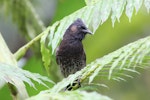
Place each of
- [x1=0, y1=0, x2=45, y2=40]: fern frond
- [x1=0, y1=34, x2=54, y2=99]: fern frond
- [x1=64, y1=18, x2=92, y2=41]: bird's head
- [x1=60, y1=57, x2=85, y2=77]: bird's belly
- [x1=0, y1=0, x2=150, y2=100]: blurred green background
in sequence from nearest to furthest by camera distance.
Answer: [x1=0, y1=34, x2=54, y2=99]: fern frond < [x1=0, y1=0, x2=45, y2=40]: fern frond < [x1=64, y1=18, x2=92, y2=41]: bird's head < [x1=60, y1=57, x2=85, y2=77]: bird's belly < [x1=0, y1=0, x2=150, y2=100]: blurred green background

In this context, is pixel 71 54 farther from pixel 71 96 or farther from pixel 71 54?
pixel 71 96

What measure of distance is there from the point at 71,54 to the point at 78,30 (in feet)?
1.23

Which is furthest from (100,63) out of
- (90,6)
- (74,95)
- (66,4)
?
(66,4)

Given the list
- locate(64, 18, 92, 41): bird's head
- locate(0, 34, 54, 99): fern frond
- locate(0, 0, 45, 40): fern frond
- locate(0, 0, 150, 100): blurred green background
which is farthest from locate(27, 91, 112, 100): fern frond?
locate(0, 0, 150, 100): blurred green background

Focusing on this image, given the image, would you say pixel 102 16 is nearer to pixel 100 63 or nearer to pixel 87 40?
pixel 100 63

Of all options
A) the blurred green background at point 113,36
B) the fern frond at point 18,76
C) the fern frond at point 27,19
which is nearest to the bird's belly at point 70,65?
the blurred green background at point 113,36

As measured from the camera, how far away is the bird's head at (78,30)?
309 cm

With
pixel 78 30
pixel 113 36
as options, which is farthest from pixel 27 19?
pixel 113 36

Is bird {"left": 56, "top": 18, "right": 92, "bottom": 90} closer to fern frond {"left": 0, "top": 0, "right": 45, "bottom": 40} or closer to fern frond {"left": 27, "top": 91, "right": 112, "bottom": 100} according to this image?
fern frond {"left": 0, "top": 0, "right": 45, "bottom": 40}

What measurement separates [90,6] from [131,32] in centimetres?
254

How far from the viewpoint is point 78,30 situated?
324cm

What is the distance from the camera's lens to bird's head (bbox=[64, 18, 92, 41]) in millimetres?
3090

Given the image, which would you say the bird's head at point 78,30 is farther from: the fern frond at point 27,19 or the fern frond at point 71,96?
the fern frond at point 71,96

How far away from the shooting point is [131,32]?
462 centimetres
